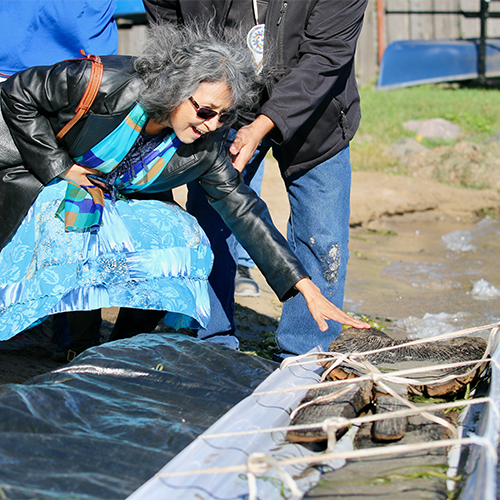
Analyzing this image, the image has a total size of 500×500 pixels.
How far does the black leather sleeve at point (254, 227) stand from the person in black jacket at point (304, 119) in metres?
0.10

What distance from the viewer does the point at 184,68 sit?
2121mm

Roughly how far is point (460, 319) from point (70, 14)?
3.13 meters

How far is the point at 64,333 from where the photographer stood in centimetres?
295

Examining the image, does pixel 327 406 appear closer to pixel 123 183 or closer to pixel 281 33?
pixel 123 183

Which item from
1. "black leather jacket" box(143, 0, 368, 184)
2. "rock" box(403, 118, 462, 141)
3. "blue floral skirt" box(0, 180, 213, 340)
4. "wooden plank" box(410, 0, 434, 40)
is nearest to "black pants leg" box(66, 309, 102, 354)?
"blue floral skirt" box(0, 180, 213, 340)

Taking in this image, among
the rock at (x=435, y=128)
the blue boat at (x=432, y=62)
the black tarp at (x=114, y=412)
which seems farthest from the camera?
the blue boat at (x=432, y=62)

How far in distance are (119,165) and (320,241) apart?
977mm

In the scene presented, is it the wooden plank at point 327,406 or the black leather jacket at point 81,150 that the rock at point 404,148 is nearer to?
the black leather jacket at point 81,150

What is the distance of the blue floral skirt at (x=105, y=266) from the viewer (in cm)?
216

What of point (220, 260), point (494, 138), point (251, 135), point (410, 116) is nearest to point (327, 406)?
point (251, 135)

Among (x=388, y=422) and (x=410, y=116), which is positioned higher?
(x=410, y=116)

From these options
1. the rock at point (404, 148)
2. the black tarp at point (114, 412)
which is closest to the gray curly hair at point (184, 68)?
the black tarp at point (114, 412)

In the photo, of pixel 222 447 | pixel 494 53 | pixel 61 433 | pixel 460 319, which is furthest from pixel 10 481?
pixel 494 53

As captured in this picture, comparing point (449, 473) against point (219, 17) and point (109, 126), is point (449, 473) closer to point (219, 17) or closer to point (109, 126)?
point (109, 126)
